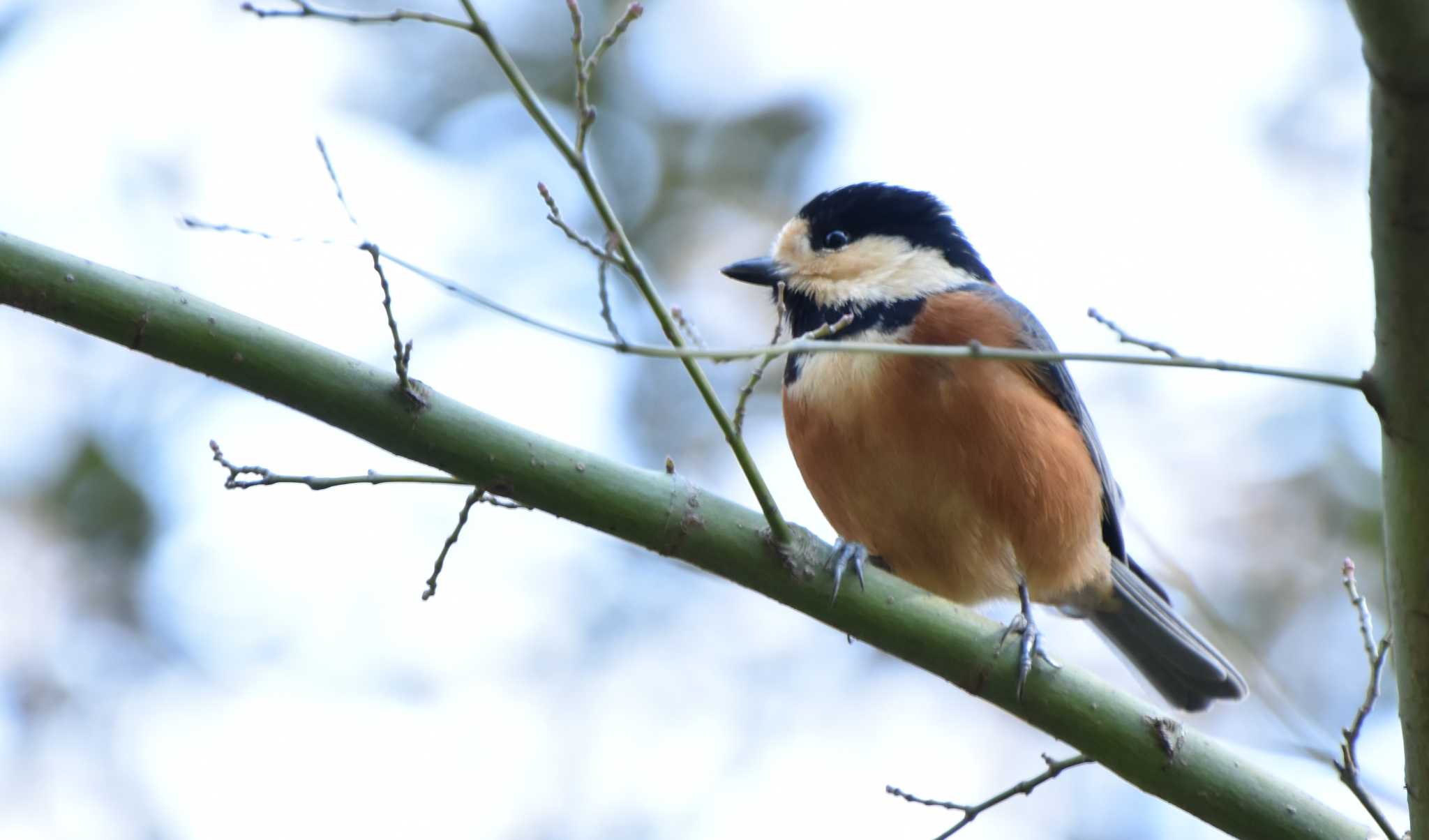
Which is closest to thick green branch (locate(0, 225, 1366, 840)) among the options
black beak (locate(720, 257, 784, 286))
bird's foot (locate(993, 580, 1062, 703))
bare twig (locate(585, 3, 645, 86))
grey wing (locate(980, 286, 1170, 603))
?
bird's foot (locate(993, 580, 1062, 703))

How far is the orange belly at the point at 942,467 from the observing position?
Result: 4879mm

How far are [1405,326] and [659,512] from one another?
5.59ft

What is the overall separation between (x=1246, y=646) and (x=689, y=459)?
Answer: 6.82 metres

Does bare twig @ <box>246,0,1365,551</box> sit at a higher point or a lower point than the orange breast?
lower

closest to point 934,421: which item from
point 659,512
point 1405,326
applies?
point 659,512

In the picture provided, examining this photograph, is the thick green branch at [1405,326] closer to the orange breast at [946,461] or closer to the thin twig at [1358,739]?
the thin twig at [1358,739]

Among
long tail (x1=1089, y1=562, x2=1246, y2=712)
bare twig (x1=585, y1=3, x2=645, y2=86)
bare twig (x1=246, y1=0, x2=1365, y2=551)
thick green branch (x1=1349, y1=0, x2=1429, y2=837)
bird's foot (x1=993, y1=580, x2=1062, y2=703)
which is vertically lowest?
bare twig (x1=246, y1=0, x2=1365, y2=551)

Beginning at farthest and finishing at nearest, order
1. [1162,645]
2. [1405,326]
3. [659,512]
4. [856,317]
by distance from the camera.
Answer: [1162,645] → [856,317] → [659,512] → [1405,326]

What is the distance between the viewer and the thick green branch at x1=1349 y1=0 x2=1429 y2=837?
7.09ft

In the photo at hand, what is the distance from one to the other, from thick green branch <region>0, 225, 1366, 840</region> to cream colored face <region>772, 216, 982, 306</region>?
7.07 feet

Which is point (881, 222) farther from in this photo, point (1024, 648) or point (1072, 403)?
point (1024, 648)

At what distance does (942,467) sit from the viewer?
193 inches

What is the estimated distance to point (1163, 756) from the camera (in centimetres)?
354

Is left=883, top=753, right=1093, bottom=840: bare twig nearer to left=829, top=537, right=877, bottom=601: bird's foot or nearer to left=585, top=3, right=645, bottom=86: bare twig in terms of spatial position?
left=829, top=537, right=877, bottom=601: bird's foot
